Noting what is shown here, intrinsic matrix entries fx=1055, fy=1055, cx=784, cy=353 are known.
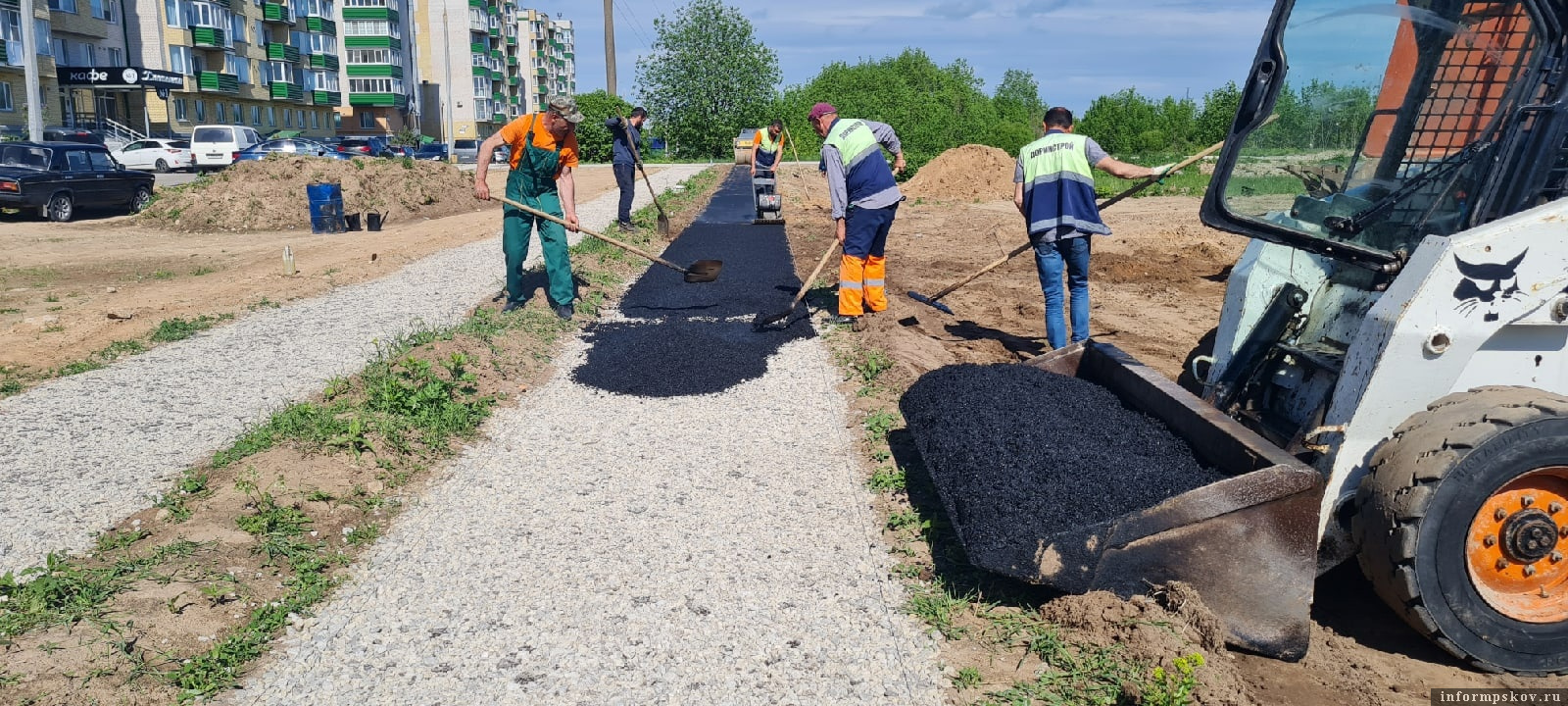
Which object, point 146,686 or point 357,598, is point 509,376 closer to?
point 357,598

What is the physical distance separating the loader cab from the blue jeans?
8.43 ft

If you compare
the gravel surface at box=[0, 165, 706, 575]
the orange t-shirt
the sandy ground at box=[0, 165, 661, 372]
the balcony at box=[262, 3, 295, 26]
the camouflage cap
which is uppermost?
the balcony at box=[262, 3, 295, 26]

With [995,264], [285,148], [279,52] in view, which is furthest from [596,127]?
[995,264]

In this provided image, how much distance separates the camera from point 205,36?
54.7 metres

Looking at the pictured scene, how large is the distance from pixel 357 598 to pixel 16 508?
6.96 feet

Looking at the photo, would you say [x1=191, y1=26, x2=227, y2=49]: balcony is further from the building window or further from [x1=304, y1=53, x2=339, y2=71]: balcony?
[x1=304, y1=53, x2=339, y2=71]: balcony

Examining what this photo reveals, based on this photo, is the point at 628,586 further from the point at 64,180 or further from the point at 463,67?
the point at 463,67

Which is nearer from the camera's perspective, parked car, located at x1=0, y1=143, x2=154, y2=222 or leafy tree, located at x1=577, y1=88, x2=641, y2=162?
parked car, located at x1=0, y1=143, x2=154, y2=222

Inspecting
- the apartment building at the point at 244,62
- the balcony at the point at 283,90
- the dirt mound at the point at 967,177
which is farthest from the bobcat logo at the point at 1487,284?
the balcony at the point at 283,90

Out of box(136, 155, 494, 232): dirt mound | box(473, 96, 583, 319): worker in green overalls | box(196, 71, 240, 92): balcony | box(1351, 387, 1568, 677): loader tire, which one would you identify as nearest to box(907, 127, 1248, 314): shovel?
box(473, 96, 583, 319): worker in green overalls

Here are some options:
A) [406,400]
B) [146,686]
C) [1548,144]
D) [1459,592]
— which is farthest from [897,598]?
[406,400]

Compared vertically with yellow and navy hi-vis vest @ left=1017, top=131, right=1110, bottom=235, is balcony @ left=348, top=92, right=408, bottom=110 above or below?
above

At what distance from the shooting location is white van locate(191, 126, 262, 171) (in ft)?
112

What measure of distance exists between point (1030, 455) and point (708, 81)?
176ft
